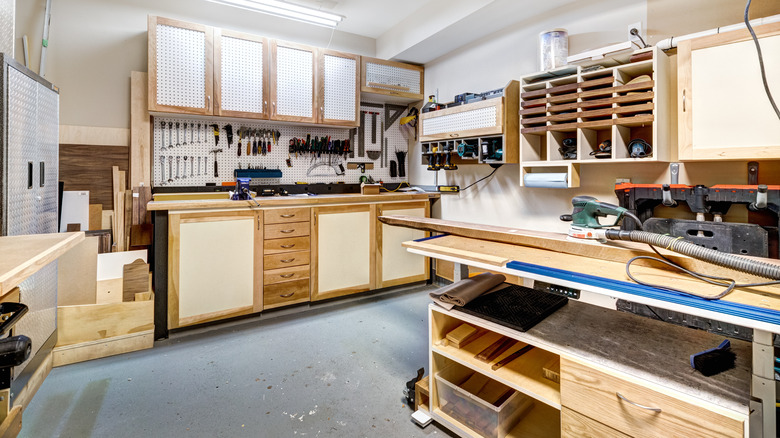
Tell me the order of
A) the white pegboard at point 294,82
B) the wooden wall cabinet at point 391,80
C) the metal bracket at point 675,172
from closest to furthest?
the metal bracket at point 675,172, the white pegboard at point 294,82, the wooden wall cabinet at point 391,80

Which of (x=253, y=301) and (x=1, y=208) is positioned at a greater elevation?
(x=1, y=208)

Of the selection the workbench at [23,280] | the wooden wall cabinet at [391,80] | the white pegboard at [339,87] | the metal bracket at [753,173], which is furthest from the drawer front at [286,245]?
the metal bracket at [753,173]

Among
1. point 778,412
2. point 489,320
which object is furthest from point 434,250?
point 778,412

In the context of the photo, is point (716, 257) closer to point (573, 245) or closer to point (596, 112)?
point (573, 245)

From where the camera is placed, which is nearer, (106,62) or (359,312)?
(106,62)

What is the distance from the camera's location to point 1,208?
1640 millimetres

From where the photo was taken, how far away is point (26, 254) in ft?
3.62

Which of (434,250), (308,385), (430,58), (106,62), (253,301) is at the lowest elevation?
(308,385)

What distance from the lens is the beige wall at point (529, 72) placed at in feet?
6.67

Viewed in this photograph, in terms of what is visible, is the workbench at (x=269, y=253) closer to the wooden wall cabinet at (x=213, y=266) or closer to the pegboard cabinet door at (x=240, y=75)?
the wooden wall cabinet at (x=213, y=266)

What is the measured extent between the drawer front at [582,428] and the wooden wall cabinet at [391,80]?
3209 mm

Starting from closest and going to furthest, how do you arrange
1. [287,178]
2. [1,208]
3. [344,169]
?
1. [1,208]
2. [287,178]
3. [344,169]

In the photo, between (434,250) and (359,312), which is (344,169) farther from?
(434,250)

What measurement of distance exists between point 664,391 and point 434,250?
849mm
